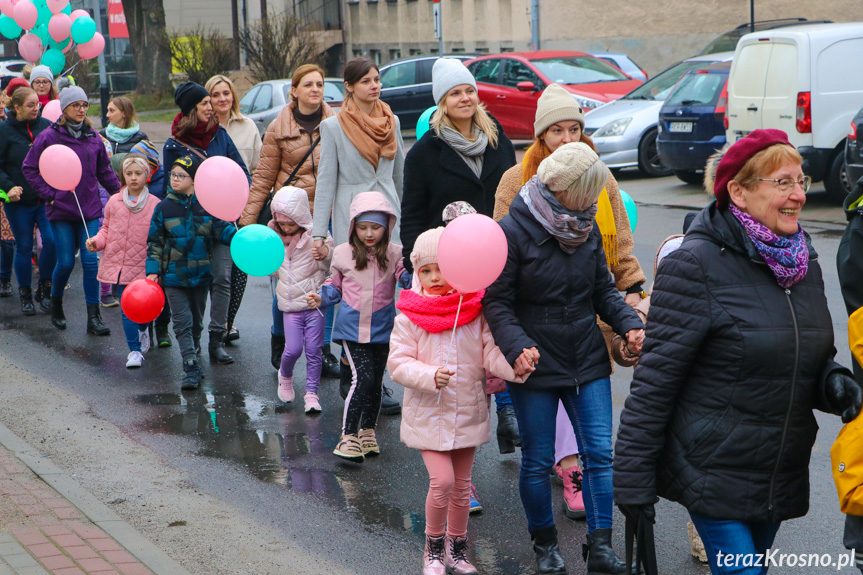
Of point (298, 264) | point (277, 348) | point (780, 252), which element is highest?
point (780, 252)

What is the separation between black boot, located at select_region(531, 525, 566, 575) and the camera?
440 cm

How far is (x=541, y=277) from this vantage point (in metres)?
4.34

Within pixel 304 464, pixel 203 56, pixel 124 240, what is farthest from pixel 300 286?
pixel 203 56

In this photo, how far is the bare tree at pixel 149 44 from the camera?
36.4 meters

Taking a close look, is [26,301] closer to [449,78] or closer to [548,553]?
[449,78]

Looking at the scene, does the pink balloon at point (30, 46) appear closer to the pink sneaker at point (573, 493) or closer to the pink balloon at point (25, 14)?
the pink balloon at point (25, 14)

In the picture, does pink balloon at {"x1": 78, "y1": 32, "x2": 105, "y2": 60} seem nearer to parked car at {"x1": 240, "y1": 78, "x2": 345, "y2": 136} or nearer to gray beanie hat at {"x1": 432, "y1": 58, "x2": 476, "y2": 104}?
parked car at {"x1": 240, "y1": 78, "x2": 345, "y2": 136}

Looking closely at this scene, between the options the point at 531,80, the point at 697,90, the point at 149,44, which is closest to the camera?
the point at 697,90

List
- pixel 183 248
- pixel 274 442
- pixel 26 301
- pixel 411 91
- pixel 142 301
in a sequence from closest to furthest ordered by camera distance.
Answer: pixel 274 442 → pixel 142 301 → pixel 183 248 → pixel 26 301 → pixel 411 91

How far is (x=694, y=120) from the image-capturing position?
15.0 meters

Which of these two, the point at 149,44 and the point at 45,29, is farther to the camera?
the point at 149,44

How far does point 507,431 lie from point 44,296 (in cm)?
627

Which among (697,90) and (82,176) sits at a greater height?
(697,90)

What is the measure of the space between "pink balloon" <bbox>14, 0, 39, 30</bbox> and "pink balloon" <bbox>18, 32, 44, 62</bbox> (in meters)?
0.14
